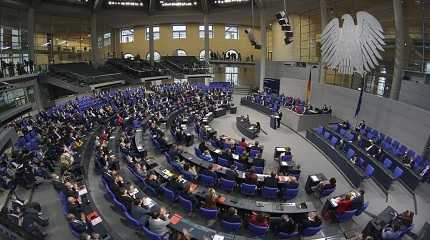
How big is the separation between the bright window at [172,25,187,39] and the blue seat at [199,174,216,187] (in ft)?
116

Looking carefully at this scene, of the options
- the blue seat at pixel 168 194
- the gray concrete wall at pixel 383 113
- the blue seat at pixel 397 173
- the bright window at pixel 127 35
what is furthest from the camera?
the bright window at pixel 127 35

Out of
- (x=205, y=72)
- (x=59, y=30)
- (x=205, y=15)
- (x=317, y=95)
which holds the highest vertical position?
(x=205, y=15)

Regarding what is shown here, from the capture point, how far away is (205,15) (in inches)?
1453

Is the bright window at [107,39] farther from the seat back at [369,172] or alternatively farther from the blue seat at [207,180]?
the seat back at [369,172]

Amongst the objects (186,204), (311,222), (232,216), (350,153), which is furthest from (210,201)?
(350,153)

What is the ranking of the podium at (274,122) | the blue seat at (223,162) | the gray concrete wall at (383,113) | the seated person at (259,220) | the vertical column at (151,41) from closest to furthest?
the seated person at (259,220)
the blue seat at (223,162)
the gray concrete wall at (383,113)
the podium at (274,122)
the vertical column at (151,41)

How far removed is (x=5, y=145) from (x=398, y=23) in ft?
66.7

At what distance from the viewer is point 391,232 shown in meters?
7.79

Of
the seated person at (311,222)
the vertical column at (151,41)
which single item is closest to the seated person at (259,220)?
the seated person at (311,222)

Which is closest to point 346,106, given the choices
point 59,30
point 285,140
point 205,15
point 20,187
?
point 285,140

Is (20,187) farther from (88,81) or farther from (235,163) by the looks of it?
(88,81)

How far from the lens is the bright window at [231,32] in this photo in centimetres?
4356

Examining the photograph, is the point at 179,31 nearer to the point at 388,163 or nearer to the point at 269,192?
the point at 388,163

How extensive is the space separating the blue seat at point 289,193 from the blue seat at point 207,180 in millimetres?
2508
